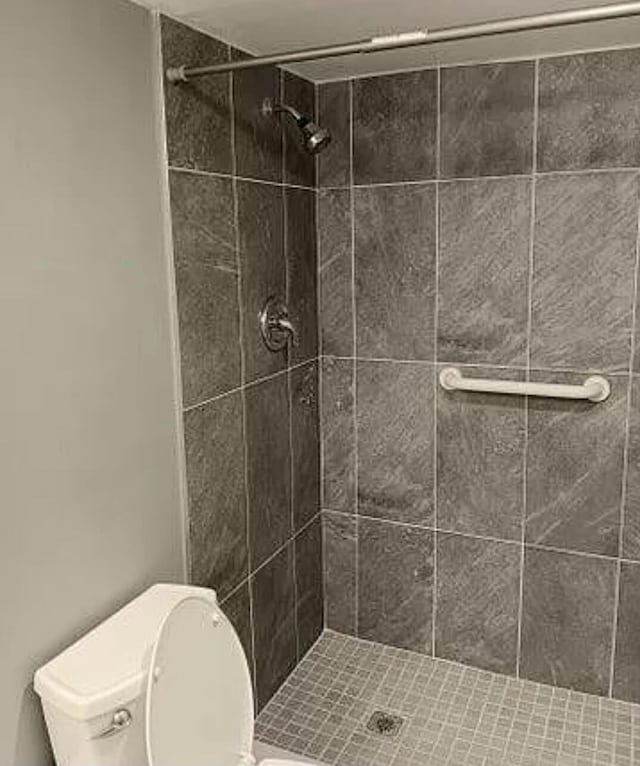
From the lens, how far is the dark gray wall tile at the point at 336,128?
2172 mm

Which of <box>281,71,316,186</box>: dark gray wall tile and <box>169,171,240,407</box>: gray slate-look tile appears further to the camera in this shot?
<box>281,71,316,186</box>: dark gray wall tile

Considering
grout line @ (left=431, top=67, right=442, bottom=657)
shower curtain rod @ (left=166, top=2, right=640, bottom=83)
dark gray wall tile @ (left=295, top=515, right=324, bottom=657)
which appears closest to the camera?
shower curtain rod @ (left=166, top=2, right=640, bottom=83)

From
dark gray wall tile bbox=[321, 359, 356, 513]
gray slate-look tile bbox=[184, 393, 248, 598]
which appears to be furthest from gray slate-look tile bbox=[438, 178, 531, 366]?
gray slate-look tile bbox=[184, 393, 248, 598]

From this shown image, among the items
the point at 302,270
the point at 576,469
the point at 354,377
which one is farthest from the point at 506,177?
the point at 576,469

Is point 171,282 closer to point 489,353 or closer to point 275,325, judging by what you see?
point 275,325

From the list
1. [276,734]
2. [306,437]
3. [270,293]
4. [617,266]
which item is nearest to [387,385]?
[306,437]

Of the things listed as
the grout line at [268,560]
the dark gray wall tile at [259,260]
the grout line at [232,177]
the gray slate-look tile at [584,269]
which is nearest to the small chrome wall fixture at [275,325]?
the dark gray wall tile at [259,260]

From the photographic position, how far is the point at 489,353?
2.12 m

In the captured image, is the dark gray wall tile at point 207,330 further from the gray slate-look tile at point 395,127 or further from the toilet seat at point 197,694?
the gray slate-look tile at point 395,127

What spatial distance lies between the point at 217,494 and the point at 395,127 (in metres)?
1.23

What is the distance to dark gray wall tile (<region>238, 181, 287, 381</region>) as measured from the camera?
6.14 ft

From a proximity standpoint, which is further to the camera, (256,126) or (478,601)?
(478,601)

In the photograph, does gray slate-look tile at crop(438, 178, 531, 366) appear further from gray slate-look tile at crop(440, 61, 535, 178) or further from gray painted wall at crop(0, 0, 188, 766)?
gray painted wall at crop(0, 0, 188, 766)

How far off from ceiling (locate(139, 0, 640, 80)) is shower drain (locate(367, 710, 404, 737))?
76.8 inches
